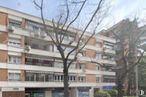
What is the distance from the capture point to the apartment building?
44688 millimetres

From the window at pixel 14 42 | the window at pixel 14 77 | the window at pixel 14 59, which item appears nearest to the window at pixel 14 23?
the window at pixel 14 42

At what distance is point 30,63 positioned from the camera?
160 feet

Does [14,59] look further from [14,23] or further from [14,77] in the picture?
[14,23]

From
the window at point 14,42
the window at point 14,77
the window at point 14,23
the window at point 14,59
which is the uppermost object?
the window at point 14,23

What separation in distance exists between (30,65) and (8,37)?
18.2 feet

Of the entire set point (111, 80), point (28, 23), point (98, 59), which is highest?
point (28, 23)

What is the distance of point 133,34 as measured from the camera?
39.8m

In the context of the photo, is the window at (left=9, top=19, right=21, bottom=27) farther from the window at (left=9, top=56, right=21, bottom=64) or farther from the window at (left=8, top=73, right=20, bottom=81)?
the window at (left=8, top=73, right=20, bottom=81)

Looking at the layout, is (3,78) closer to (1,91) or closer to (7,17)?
(1,91)

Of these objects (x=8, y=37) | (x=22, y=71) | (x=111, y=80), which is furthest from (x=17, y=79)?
(x=111, y=80)

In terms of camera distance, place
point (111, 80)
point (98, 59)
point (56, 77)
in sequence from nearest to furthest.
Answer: point (56, 77), point (98, 59), point (111, 80)

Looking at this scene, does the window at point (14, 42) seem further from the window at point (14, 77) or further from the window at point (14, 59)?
the window at point (14, 77)

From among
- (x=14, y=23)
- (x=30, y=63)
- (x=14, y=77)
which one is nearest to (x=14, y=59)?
(x=14, y=77)

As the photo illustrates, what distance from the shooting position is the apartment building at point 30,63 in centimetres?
4469
